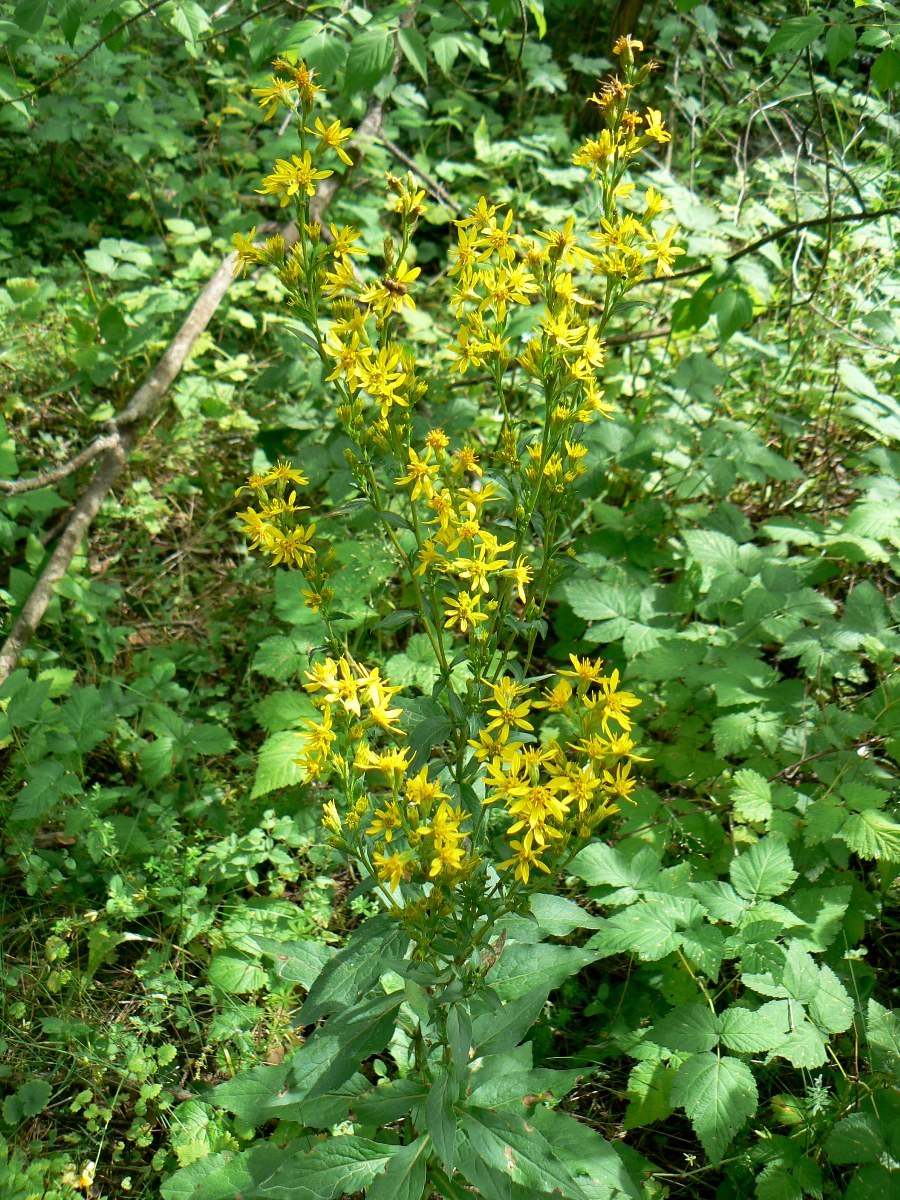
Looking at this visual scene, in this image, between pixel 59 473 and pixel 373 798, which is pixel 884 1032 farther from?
pixel 59 473

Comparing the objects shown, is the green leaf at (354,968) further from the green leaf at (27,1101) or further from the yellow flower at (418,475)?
the green leaf at (27,1101)

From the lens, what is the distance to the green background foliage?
1.89m

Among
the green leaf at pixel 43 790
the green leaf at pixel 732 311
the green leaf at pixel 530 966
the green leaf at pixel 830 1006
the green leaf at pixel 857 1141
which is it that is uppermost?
the green leaf at pixel 732 311

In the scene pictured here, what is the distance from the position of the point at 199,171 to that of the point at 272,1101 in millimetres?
4971

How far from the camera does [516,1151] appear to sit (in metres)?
1.66

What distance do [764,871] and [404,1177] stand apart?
3.39 ft

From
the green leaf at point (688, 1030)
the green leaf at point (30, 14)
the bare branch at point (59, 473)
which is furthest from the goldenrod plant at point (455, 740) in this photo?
the bare branch at point (59, 473)

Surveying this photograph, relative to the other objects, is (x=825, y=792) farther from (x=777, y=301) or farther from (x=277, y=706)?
(x=777, y=301)

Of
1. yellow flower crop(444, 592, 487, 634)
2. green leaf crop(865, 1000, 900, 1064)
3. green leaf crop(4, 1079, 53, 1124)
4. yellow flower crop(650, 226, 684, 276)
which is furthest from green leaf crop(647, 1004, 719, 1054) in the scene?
yellow flower crop(650, 226, 684, 276)

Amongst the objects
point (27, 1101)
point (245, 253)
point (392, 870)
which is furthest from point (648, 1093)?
point (245, 253)

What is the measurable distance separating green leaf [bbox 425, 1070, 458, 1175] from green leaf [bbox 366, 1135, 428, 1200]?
5.2 inches

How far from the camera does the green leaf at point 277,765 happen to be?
2.46 meters

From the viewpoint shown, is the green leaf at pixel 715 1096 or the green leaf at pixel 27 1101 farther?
the green leaf at pixel 27 1101

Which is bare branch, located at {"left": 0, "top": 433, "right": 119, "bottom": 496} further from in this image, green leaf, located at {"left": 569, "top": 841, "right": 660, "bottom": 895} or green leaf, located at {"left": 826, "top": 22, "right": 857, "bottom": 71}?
green leaf, located at {"left": 826, "top": 22, "right": 857, "bottom": 71}
